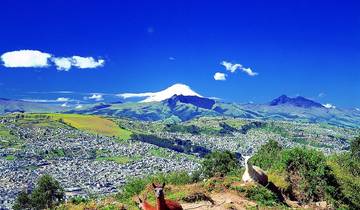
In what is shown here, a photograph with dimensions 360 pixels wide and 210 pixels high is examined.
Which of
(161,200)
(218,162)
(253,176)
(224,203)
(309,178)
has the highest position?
(218,162)

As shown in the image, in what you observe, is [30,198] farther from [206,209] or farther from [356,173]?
[206,209]

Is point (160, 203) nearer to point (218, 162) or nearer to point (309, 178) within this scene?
point (309, 178)

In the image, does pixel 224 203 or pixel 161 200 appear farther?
pixel 224 203

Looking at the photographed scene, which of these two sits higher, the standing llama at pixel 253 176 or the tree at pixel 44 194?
the standing llama at pixel 253 176

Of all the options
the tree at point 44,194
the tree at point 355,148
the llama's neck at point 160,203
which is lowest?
the tree at point 44,194

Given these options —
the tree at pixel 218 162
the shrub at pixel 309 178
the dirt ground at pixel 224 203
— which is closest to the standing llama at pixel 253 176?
the dirt ground at pixel 224 203

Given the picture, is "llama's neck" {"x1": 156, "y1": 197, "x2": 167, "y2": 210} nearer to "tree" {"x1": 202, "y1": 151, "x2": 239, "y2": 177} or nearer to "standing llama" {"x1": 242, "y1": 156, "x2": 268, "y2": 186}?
"standing llama" {"x1": 242, "y1": 156, "x2": 268, "y2": 186}

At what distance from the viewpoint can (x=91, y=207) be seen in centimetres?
3509

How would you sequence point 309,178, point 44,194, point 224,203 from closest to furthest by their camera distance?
point 224,203
point 309,178
point 44,194

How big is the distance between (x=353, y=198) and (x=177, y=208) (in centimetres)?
2876

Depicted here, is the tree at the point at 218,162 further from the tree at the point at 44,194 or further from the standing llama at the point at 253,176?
the standing llama at the point at 253,176

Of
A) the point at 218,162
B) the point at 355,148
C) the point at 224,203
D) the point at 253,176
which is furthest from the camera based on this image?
the point at 355,148

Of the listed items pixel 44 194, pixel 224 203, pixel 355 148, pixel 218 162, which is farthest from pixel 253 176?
pixel 355 148

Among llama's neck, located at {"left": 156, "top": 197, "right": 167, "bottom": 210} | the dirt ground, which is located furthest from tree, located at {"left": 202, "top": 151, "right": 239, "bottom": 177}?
llama's neck, located at {"left": 156, "top": 197, "right": 167, "bottom": 210}
